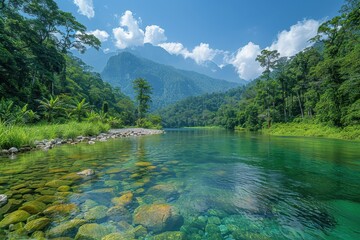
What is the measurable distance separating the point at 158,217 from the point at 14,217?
8.16 feet

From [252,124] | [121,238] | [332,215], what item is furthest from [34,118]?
[252,124]

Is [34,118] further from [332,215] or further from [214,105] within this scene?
[214,105]

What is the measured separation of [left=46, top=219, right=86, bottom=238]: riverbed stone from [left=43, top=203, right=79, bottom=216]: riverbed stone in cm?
41

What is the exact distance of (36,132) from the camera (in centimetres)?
1290

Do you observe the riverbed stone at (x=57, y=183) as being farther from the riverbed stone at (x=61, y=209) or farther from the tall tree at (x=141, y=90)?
the tall tree at (x=141, y=90)

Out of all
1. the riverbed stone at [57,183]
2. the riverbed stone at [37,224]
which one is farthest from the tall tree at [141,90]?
the riverbed stone at [37,224]

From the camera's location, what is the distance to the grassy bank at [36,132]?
30.6 feet

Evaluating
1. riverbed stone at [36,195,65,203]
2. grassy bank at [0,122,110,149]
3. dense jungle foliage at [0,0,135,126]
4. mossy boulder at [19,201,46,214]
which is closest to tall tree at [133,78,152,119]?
dense jungle foliage at [0,0,135,126]

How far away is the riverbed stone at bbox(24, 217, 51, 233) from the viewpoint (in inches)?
112

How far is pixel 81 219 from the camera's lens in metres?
3.24

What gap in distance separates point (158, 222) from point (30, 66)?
27.1 metres

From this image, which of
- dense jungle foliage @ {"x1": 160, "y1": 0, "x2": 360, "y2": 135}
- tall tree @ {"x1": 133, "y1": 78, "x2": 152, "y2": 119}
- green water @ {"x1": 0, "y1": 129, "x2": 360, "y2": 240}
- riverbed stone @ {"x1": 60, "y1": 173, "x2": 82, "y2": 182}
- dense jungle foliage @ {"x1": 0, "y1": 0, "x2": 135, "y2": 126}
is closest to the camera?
green water @ {"x1": 0, "y1": 129, "x2": 360, "y2": 240}

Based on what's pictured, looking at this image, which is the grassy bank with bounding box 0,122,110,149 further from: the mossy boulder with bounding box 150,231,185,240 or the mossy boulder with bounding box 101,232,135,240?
the mossy boulder with bounding box 150,231,185,240

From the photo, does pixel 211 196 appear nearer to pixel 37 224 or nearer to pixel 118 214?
pixel 118 214
